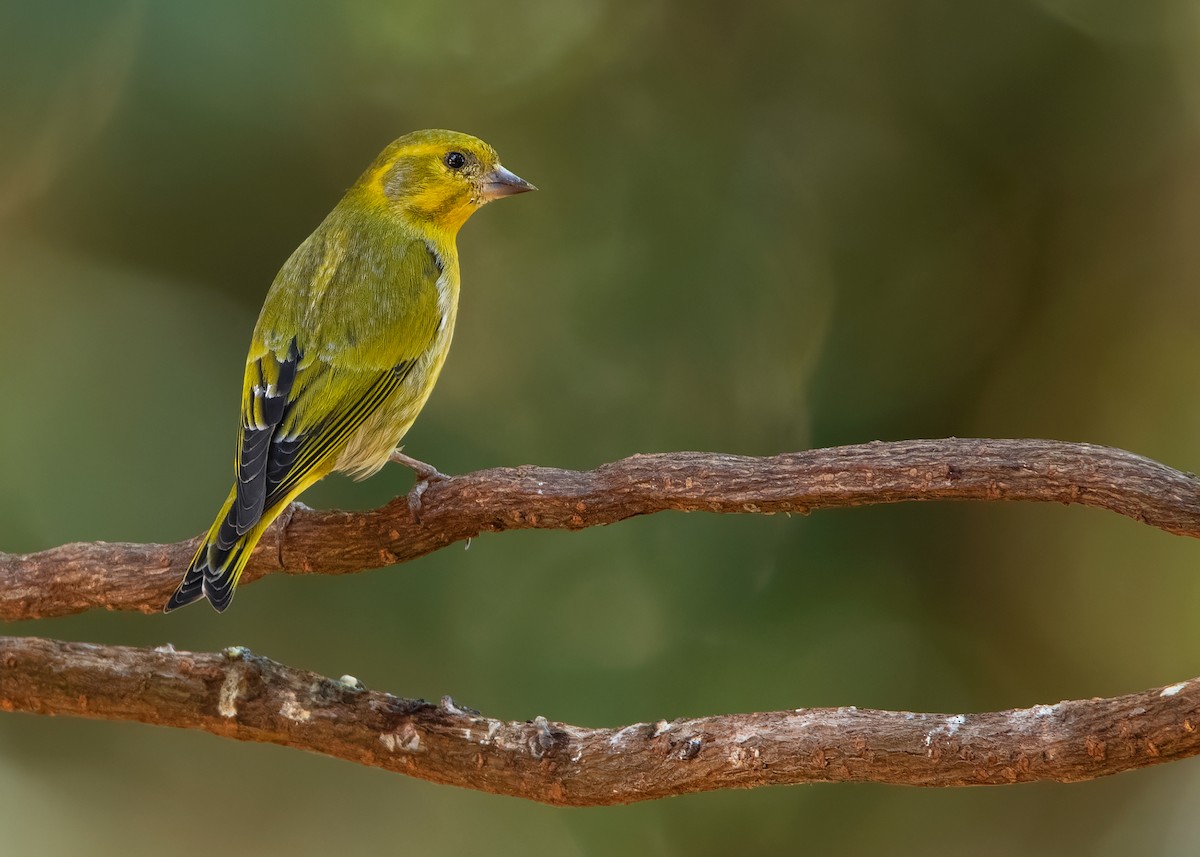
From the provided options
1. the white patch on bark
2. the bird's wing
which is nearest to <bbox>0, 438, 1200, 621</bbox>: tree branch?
the bird's wing

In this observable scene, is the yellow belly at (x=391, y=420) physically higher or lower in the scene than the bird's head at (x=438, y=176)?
lower

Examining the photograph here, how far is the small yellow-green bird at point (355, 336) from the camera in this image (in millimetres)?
3324

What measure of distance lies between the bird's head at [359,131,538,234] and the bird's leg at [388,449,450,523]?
85 cm

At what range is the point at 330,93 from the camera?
483 cm

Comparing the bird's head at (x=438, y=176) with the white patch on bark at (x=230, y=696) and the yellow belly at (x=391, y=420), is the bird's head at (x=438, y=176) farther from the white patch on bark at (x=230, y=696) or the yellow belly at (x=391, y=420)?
the white patch on bark at (x=230, y=696)

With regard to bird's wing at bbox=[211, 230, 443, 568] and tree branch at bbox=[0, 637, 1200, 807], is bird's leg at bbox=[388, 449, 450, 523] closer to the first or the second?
bird's wing at bbox=[211, 230, 443, 568]

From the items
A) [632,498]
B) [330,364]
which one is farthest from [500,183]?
[632,498]

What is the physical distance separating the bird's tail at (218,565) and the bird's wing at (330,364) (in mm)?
126

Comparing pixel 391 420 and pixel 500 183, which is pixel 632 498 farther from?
pixel 500 183

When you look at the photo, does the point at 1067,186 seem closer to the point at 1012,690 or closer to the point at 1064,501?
the point at 1012,690

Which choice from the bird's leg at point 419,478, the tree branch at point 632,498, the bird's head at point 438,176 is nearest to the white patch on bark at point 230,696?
the tree branch at point 632,498

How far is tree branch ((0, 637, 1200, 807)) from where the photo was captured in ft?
8.30

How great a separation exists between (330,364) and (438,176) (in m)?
0.80

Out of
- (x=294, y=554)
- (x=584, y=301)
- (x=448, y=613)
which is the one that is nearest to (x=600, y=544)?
(x=448, y=613)
